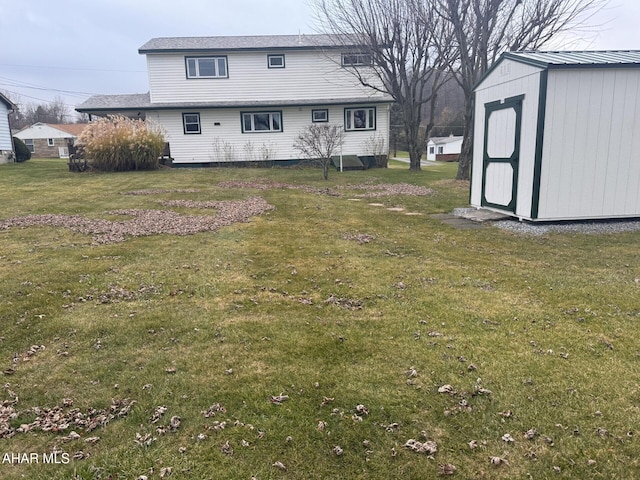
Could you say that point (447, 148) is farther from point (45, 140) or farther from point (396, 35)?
point (45, 140)

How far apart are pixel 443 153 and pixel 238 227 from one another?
37.4m

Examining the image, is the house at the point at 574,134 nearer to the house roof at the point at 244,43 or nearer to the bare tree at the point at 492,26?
the bare tree at the point at 492,26

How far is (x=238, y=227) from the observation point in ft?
26.8

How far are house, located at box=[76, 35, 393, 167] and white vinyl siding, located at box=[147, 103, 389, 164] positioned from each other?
0.16 feet

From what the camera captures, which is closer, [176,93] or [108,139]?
[108,139]

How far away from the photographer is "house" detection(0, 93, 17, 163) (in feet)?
75.2

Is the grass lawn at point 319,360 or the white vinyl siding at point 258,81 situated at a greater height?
the white vinyl siding at point 258,81

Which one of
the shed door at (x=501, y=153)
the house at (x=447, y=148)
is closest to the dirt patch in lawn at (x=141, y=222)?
the shed door at (x=501, y=153)

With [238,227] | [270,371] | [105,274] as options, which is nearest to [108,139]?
[238,227]

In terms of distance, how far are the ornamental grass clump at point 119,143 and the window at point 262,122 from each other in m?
5.15

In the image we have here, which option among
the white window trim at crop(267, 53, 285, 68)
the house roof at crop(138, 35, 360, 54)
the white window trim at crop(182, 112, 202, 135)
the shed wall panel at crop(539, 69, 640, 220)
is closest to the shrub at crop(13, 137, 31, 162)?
the house roof at crop(138, 35, 360, 54)

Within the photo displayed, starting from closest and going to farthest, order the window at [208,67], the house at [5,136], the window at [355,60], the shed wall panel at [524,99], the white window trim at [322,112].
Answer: the shed wall panel at [524,99], the window at [355,60], the window at [208,67], the white window trim at [322,112], the house at [5,136]

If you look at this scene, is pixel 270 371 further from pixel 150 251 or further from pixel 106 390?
pixel 150 251

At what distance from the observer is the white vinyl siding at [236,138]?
70.5ft
